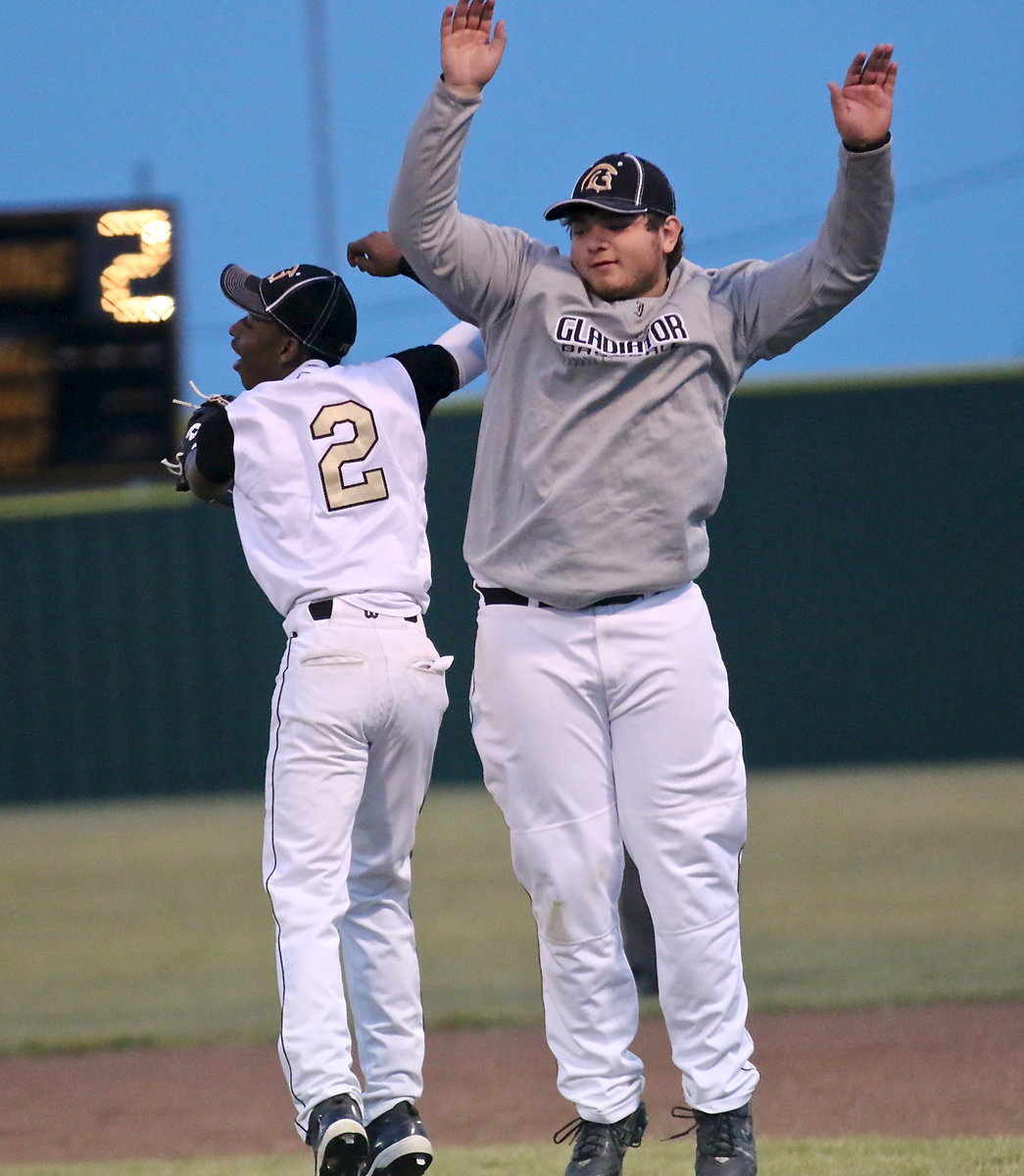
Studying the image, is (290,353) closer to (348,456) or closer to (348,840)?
(348,456)

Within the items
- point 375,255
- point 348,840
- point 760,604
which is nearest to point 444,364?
point 375,255

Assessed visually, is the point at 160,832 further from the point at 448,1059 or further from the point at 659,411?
the point at 659,411

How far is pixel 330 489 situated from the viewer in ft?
10.9

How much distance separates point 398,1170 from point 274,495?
1.27 metres

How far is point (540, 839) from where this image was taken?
3.04 m

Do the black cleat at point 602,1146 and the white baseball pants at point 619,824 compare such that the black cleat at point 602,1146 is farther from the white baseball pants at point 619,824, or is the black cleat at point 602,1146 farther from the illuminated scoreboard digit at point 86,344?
the illuminated scoreboard digit at point 86,344

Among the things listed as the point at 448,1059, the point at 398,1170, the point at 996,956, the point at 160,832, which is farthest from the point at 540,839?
the point at 160,832

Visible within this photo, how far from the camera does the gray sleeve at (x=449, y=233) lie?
9.70 feet

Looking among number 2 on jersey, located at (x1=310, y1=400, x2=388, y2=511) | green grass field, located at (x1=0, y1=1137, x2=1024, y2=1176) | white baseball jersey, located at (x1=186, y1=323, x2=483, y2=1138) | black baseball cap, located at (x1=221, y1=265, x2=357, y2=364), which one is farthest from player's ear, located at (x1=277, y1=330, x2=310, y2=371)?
green grass field, located at (x1=0, y1=1137, x2=1024, y2=1176)

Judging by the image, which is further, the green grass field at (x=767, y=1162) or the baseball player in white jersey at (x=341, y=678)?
the green grass field at (x=767, y=1162)

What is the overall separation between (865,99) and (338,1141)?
198 centimetres

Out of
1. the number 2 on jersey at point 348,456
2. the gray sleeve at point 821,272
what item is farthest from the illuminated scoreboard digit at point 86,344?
the gray sleeve at point 821,272

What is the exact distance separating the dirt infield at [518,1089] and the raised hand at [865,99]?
223 centimetres

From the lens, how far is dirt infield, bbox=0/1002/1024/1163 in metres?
4.19
